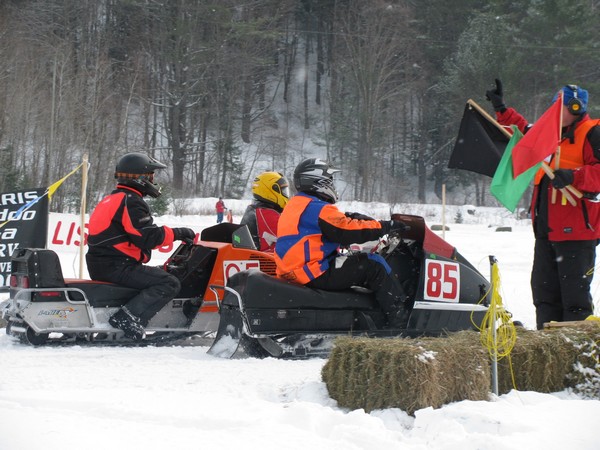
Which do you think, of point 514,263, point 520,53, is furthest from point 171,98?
point 514,263

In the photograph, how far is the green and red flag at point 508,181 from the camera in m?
6.85

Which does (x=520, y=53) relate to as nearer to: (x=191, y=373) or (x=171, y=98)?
(x=171, y=98)

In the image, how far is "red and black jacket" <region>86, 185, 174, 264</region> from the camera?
763 cm

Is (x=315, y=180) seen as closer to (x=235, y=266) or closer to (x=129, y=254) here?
(x=235, y=266)

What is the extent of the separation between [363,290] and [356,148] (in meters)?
43.1

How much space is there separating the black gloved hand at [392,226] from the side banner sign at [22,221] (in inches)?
188

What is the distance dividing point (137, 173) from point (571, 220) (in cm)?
368

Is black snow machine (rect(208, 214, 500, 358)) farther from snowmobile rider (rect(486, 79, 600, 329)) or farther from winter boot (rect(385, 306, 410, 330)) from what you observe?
snowmobile rider (rect(486, 79, 600, 329))

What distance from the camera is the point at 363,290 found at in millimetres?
7281

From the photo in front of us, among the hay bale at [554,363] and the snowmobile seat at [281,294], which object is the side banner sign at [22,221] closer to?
the snowmobile seat at [281,294]

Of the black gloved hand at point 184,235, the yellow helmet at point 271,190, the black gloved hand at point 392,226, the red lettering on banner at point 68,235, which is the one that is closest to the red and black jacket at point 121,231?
the black gloved hand at point 184,235

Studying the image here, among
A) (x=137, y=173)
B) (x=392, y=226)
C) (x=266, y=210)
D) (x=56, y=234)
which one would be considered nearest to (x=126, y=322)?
(x=137, y=173)

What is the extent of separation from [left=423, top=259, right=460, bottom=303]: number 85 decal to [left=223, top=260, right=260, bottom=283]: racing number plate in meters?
1.60

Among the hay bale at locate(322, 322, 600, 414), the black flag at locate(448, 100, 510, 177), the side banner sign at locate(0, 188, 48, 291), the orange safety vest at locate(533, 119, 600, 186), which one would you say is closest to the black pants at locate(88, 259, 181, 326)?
the black flag at locate(448, 100, 510, 177)
